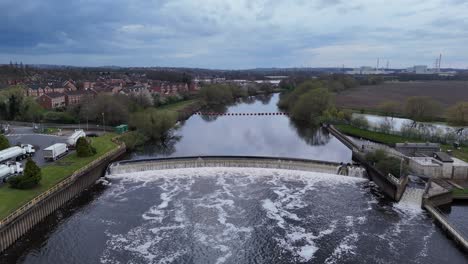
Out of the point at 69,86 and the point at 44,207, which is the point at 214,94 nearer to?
the point at 69,86

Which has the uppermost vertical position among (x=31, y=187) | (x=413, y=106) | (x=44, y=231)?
(x=413, y=106)

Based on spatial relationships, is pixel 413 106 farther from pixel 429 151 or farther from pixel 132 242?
pixel 132 242

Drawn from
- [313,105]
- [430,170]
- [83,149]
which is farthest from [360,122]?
[83,149]

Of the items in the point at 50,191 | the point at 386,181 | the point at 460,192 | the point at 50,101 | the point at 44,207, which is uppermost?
the point at 50,101

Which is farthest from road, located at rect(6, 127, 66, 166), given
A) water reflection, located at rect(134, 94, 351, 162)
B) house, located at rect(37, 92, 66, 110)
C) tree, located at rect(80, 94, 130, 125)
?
house, located at rect(37, 92, 66, 110)

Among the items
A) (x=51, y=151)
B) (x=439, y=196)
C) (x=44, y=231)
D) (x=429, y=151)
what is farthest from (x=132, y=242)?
(x=429, y=151)
